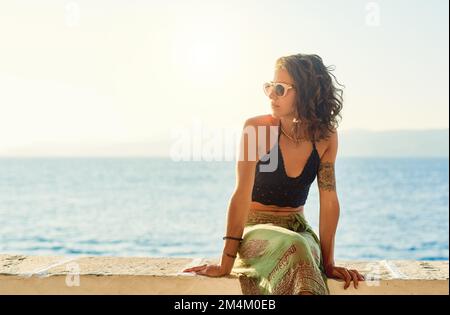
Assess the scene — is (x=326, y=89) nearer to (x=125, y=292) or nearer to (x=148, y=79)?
(x=125, y=292)

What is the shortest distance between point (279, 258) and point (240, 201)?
1.10ft

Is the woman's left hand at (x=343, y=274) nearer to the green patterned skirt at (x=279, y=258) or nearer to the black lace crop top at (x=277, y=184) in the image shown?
the green patterned skirt at (x=279, y=258)

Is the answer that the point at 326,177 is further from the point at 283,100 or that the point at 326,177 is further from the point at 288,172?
the point at 283,100

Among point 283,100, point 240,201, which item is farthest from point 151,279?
point 283,100

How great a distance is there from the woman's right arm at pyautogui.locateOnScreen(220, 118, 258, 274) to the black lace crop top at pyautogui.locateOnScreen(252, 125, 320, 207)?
11cm

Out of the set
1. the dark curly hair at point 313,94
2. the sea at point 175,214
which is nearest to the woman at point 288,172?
the dark curly hair at point 313,94

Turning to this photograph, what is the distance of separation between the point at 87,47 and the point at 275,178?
52.0 meters

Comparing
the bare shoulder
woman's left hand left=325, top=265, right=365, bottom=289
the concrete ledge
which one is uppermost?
the bare shoulder

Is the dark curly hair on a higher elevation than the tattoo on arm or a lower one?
higher

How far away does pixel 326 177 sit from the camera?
284cm

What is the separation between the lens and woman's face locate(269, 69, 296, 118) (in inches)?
109

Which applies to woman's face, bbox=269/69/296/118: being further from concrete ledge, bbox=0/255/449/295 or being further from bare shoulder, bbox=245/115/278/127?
concrete ledge, bbox=0/255/449/295

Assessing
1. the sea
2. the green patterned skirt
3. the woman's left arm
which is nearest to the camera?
the green patterned skirt

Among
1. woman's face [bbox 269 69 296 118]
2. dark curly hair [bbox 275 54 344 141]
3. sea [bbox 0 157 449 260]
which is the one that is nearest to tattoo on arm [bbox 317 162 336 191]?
dark curly hair [bbox 275 54 344 141]
